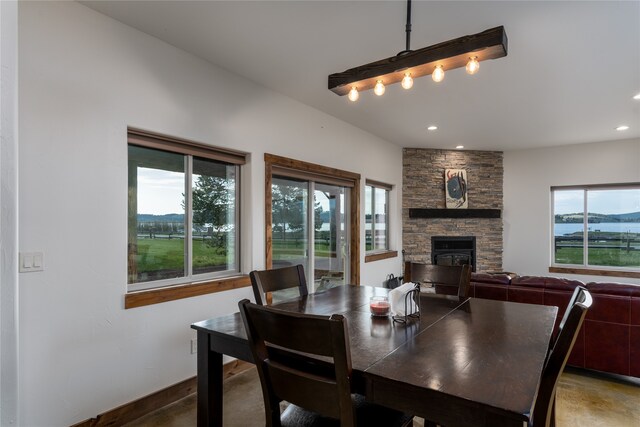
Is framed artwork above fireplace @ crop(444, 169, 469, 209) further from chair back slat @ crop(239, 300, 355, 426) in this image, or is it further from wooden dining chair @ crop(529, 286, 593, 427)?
chair back slat @ crop(239, 300, 355, 426)

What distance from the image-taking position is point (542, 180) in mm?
6211

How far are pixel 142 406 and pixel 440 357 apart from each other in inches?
84.2

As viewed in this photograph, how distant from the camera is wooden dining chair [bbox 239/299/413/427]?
1099mm

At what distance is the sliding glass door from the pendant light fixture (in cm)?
194

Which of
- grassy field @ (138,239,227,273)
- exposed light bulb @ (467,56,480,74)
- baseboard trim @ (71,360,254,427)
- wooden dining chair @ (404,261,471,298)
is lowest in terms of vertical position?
baseboard trim @ (71,360,254,427)

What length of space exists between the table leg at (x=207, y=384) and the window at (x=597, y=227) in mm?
6431

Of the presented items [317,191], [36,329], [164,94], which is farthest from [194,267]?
[317,191]

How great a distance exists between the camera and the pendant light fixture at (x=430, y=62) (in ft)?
5.26

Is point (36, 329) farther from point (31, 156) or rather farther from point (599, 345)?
point (599, 345)

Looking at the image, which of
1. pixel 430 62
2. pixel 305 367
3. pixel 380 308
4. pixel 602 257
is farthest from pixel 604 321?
pixel 602 257

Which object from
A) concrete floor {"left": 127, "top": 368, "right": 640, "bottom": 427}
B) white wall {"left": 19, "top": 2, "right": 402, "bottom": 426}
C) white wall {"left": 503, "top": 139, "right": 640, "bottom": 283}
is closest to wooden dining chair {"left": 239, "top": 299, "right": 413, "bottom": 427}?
concrete floor {"left": 127, "top": 368, "right": 640, "bottom": 427}

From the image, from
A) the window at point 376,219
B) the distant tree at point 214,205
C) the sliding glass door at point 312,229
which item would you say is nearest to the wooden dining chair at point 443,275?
the sliding glass door at point 312,229

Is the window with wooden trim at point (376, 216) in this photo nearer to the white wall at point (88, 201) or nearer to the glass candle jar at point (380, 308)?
the white wall at point (88, 201)

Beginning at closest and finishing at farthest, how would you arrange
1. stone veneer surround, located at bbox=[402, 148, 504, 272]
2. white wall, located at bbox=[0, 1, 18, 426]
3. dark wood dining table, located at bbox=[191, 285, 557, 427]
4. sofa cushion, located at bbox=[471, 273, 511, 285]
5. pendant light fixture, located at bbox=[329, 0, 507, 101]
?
white wall, located at bbox=[0, 1, 18, 426], dark wood dining table, located at bbox=[191, 285, 557, 427], pendant light fixture, located at bbox=[329, 0, 507, 101], sofa cushion, located at bbox=[471, 273, 511, 285], stone veneer surround, located at bbox=[402, 148, 504, 272]
